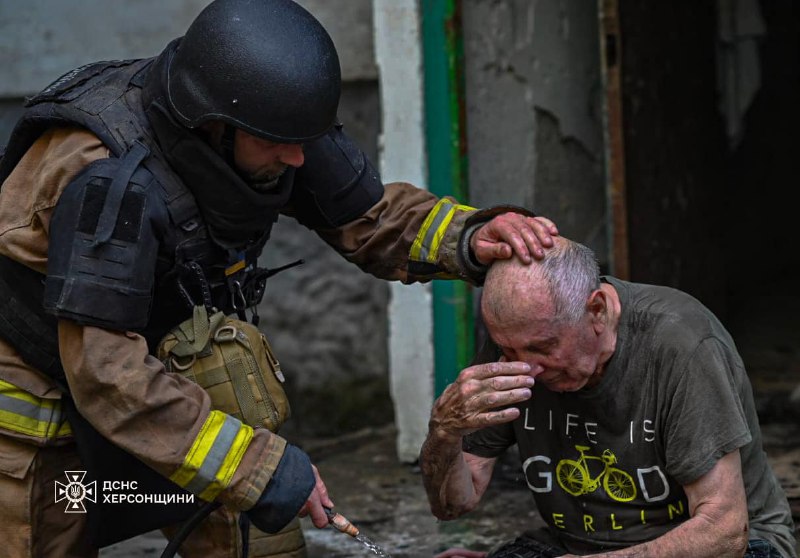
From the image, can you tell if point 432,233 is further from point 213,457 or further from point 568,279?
point 213,457

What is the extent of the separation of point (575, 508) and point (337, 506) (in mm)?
1764

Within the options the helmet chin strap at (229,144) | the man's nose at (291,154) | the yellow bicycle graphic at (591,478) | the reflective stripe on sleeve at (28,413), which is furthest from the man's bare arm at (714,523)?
the reflective stripe on sleeve at (28,413)

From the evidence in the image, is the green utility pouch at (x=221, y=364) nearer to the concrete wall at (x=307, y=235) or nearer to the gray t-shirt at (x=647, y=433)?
the gray t-shirt at (x=647, y=433)

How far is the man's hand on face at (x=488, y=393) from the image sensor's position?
9.50 ft

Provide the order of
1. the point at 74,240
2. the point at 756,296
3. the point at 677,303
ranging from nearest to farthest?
the point at 74,240 → the point at 677,303 → the point at 756,296

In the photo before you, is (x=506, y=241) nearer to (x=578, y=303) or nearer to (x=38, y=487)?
(x=578, y=303)

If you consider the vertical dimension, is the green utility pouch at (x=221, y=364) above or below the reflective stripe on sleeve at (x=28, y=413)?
above

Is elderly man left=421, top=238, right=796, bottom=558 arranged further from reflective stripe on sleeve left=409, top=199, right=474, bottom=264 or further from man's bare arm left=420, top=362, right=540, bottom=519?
reflective stripe on sleeve left=409, top=199, right=474, bottom=264

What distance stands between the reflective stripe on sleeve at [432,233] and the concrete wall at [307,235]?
1918 millimetres

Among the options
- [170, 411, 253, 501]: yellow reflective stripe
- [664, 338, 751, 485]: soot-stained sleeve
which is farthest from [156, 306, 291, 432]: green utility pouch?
[664, 338, 751, 485]: soot-stained sleeve

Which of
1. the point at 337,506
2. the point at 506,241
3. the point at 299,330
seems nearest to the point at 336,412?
the point at 299,330

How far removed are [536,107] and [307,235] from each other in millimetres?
1190

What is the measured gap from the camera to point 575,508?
3.22 m
